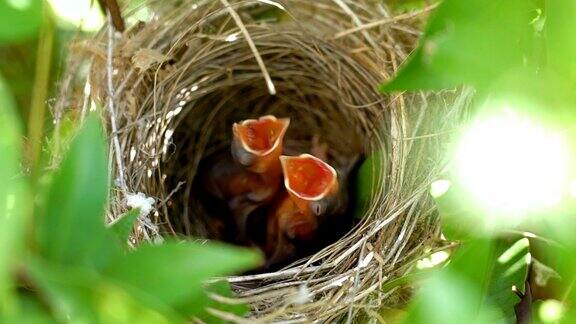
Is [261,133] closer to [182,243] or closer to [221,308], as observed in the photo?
[221,308]

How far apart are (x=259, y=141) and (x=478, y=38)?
89 cm

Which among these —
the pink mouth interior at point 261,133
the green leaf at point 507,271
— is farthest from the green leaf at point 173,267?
the pink mouth interior at point 261,133

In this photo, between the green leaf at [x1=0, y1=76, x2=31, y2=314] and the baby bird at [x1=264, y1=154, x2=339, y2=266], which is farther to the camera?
the baby bird at [x1=264, y1=154, x2=339, y2=266]

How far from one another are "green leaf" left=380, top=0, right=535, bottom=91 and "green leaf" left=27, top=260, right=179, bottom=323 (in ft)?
1.04

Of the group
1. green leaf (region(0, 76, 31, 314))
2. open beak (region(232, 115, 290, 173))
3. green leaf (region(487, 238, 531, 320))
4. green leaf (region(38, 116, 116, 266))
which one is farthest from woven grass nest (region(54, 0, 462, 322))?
green leaf (region(0, 76, 31, 314))

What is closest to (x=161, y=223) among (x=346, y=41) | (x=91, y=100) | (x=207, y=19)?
(x=91, y=100)

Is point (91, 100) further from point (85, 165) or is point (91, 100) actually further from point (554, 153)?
point (554, 153)

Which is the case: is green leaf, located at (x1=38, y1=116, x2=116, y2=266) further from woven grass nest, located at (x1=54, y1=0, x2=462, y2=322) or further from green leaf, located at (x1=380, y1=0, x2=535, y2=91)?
woven grass nest, located at (x1=54, y1=0, x2=462, y2=322)

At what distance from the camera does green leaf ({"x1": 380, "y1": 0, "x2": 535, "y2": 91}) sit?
0.63m

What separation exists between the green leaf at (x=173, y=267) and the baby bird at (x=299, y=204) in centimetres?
83

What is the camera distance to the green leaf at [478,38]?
0.63 meters

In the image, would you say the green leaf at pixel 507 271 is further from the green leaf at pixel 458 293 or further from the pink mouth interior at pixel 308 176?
the pink mouth interior at pixel 308 176

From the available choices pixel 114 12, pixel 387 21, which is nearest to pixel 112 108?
Answer: pixel 114 12

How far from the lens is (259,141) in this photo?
1500 mm
